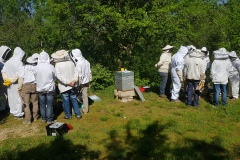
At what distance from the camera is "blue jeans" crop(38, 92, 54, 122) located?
7.68 meters

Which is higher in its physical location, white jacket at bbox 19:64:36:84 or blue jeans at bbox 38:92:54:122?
white jacket at bbox 19:64:36:84

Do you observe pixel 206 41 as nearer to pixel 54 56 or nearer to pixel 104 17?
pixel 104 17

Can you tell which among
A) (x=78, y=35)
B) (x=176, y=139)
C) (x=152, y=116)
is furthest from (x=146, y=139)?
(x=78, y=35)

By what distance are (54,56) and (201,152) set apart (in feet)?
16.0

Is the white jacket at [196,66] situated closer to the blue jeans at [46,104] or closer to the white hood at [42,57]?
the blue jeans at [46,104]

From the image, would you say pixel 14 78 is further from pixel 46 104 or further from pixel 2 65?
pixel 46 104

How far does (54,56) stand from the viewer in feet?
25.4

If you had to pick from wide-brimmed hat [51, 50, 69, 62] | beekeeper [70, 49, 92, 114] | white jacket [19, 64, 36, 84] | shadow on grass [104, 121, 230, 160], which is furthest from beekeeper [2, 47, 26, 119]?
shadow on grass [104, 121, 230, 160]

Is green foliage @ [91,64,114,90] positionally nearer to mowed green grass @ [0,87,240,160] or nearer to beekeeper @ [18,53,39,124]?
mowed green grass @ [0,87,240,160]

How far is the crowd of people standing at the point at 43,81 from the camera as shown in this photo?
297 inches

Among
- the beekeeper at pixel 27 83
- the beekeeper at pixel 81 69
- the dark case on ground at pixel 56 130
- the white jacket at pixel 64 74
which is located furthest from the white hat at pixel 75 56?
the dark case on ground at pixel 56 130

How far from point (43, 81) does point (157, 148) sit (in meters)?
3.77

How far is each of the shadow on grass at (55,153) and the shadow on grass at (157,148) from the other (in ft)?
1.80

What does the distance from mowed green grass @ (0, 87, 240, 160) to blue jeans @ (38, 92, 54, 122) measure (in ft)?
0.96
